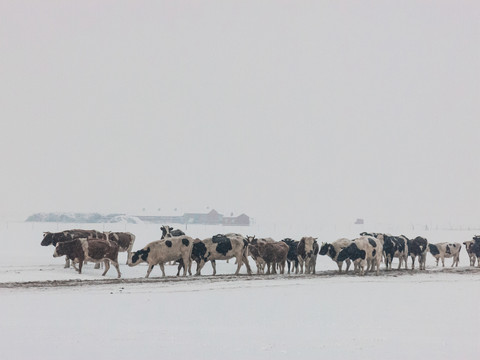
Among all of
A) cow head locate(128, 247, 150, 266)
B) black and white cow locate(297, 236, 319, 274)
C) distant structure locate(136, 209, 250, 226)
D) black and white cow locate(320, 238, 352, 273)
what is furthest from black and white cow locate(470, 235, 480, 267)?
distant structure locate(136, 209, 250, 226)

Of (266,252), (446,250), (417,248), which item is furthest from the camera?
(446,250)

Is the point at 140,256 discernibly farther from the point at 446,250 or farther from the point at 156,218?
the point at 156,218

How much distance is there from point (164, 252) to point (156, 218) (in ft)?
429

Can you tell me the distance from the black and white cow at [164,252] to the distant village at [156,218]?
113 meters

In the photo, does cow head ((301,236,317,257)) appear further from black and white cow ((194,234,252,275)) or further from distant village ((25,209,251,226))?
distant village ((25,209,251,226))

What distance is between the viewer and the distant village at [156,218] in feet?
473

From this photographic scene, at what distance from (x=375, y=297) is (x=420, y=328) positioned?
5375mm

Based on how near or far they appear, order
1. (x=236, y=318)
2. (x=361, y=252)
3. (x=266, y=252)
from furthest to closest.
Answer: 1. (x=361, y=252)
2. (x=266, y=252)
3. (x=236, y=318)

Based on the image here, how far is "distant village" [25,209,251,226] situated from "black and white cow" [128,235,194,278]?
370 feet

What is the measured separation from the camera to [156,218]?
15562cm

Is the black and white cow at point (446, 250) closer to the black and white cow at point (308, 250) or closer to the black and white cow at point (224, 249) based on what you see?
the black and white cow at point (308, 250)

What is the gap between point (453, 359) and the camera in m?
10.5

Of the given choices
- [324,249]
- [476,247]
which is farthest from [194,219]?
[324,249]

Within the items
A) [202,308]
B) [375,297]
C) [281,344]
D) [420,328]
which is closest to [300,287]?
[375,297]
